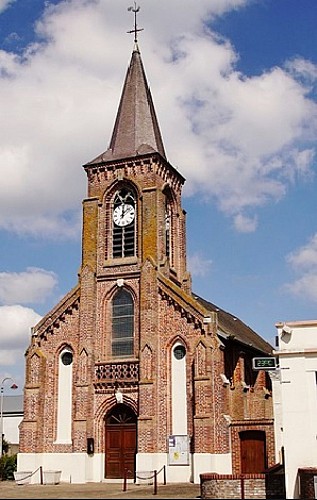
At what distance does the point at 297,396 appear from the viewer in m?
23.5

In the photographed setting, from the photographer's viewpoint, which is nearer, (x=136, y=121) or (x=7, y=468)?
(x=7, y=468)

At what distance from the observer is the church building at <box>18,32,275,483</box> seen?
31156 millimetres

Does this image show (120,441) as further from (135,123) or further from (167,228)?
(135,123)

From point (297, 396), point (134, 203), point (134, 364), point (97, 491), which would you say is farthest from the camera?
point (134, 203)

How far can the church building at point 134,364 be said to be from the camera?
3116cm

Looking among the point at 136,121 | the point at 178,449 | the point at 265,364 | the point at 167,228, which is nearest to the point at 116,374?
the point at 178,449

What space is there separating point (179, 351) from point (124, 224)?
7646 mm

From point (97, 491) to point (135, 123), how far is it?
20563mm

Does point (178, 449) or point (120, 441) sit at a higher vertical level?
point (120, 441)

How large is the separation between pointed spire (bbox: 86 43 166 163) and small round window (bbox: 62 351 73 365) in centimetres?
1077

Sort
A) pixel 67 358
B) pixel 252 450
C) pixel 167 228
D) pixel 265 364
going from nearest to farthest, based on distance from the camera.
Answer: pixel 265 364, pixel 252 450, pixel 67 358, pixel 167 228

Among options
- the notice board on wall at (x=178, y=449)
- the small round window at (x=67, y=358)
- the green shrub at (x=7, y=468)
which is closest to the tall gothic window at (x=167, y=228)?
the small round window at (x=67, y=358)

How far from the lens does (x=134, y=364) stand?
3284 centimetres

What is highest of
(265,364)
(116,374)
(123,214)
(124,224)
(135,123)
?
(135,123)
